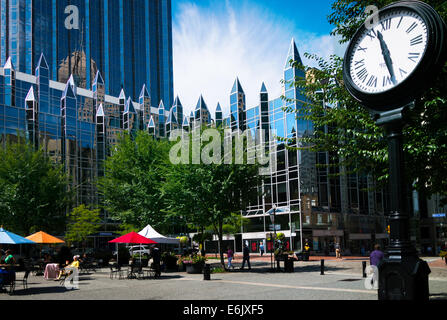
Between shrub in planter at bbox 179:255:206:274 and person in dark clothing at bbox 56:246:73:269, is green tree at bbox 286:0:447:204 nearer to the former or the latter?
shrub in planter at bbox 179:255:206:274

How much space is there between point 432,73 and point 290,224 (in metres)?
46.8

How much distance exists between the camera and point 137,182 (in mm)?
36031

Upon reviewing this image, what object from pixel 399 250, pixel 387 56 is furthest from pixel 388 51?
pixel 399 250

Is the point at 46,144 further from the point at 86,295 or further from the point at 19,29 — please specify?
the point at 19,29

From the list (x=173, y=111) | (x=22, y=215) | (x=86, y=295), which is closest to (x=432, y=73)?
(x=86, y=295)

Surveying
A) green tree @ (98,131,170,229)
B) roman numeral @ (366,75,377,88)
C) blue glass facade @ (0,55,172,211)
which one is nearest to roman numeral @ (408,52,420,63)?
roman numeral @ (366,75,377,88)

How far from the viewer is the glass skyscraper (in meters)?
104

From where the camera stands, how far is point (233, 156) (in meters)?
25.9

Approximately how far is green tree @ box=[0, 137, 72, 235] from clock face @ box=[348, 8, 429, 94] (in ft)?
101

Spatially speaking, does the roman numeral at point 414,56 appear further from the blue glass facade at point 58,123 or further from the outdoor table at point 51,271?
the blue glass facade at point 58,123

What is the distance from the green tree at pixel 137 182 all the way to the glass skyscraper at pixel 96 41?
7393cm

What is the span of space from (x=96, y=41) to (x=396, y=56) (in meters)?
126

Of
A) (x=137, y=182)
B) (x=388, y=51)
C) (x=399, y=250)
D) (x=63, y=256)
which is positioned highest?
(x=137, y=182)

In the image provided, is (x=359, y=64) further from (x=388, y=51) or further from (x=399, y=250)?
(x=399, y=250)
